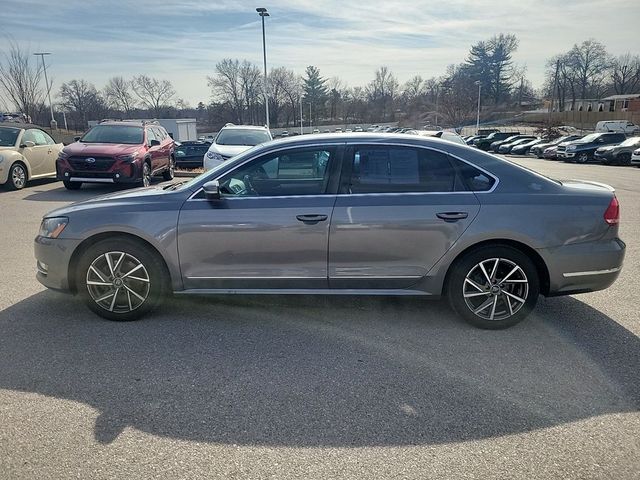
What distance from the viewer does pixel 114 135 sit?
39.8 feet

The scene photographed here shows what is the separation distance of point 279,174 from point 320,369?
5.61 ft

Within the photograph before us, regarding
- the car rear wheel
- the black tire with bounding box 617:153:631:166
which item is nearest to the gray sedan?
the car rear wheel

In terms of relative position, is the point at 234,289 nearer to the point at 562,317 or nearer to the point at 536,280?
the point at 536,280

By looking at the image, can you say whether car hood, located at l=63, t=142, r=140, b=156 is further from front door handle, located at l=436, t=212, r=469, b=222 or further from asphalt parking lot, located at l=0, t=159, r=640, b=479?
front door handle, located at l=436, t=212, r=469, b=222

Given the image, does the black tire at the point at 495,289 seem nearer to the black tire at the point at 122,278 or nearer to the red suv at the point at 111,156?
the black tire at the point at 122,278

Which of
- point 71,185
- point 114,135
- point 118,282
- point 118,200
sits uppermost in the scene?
point 114,135

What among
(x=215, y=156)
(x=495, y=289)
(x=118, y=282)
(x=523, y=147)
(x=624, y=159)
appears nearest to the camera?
(x=495, y=289)

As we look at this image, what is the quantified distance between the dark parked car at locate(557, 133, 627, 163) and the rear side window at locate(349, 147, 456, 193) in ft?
98.0

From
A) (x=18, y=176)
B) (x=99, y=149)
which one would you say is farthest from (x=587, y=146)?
(x=18, y=176)

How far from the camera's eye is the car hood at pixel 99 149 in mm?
10984

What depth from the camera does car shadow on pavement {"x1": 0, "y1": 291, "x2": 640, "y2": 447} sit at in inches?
106

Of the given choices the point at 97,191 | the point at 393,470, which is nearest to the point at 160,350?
the point at 393,470

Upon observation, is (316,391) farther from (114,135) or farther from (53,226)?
(114,135)

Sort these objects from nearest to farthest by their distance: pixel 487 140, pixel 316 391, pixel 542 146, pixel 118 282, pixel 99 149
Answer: pixel 316 391 → pixel 118 282 → pixel 99 149 → pixel 542 146 → pixel 487 140
